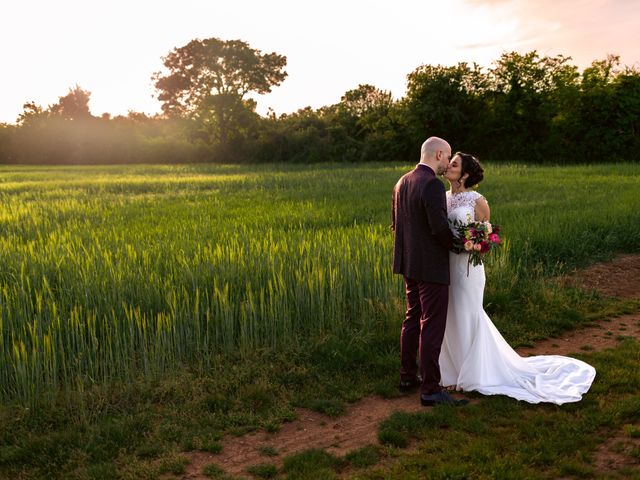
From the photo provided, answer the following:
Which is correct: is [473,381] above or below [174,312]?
below

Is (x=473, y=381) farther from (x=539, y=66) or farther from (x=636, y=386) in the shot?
(x=539, y=66)

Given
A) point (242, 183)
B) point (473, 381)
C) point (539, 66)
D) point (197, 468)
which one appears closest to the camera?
point (197, 468)

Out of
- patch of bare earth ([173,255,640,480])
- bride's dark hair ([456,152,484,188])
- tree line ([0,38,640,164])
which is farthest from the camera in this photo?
tree line ([0,38,640,164])

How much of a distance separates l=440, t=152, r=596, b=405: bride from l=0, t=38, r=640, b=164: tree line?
3153cm

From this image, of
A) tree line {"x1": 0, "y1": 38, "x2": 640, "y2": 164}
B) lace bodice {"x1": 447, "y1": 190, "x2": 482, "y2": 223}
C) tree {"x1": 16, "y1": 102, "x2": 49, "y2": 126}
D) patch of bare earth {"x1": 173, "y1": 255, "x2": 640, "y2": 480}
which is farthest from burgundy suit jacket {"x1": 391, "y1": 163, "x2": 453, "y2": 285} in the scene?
tree {"x1": 16, "y1": 102, "x2": 49, "y2": 126}

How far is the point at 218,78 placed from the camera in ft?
177

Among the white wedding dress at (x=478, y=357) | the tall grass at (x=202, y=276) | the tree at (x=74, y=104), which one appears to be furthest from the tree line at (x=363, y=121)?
the white wedding dress at (x=478, y=357)

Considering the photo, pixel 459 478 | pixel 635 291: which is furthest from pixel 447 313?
pixel 635 291

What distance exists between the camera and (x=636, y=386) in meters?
5.76

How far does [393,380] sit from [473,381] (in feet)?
2.56

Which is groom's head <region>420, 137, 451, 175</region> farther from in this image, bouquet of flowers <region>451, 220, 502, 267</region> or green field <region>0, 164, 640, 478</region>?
green field <region>0, 164, 640, 478</region>

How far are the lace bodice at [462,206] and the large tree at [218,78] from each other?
4914 centimetres

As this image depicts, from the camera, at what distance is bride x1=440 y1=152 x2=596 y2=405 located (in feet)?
18.1

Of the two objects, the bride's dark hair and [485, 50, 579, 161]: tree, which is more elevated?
[485, 50, 579, 161]: tree
